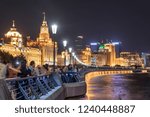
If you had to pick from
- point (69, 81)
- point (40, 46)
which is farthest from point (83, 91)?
point (40, 46)

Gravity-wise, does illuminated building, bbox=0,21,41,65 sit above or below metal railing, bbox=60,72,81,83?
above

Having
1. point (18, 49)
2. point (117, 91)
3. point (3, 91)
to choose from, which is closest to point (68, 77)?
point (117, 91)

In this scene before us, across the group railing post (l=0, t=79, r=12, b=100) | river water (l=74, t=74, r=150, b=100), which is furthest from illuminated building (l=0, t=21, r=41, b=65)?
railing post (l=0, t=79, r=12, b=100)

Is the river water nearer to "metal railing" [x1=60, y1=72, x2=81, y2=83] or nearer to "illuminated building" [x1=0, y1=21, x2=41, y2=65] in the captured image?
"metal railing" [x1=60, y1=72, x2=81, y2=83]

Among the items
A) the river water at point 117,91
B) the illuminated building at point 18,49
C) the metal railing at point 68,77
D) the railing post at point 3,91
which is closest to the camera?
the railing post at point 3,91

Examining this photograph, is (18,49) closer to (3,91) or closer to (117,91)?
(117,91)

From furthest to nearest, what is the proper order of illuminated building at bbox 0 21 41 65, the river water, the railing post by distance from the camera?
illuminated building at bbox 0 21 41 65 < the river water < the railing post

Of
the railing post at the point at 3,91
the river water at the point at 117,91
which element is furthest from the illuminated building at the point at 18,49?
the railing post at the point at 3,91

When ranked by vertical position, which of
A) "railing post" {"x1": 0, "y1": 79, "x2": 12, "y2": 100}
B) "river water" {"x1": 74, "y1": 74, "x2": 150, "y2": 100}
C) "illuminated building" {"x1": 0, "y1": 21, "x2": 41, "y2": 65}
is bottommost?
"river water" {"x1": 74, "y1": 74, "x2": 150, "y2": 100}

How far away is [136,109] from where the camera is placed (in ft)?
23.4

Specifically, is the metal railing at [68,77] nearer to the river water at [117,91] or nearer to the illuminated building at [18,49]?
the river water at [117,91]

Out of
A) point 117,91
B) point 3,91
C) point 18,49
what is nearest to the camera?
point 3,91

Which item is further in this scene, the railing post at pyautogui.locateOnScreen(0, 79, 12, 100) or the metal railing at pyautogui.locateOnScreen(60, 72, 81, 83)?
the metal railing at pyautogui.locateOnScreen(60, 72, 81, 83)

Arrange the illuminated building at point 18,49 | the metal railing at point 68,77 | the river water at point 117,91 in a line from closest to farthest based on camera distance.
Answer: the river water at point 117,91, the metal railing at point 68,77, the illuminated building at point 18,49
